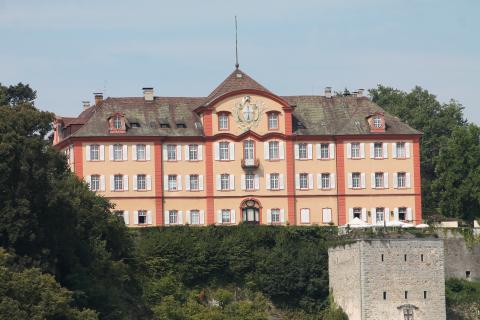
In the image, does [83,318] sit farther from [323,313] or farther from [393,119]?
[393,119]

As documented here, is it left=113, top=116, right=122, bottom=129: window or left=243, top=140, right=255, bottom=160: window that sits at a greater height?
left=113, top=116, right=122, bottom=129: window

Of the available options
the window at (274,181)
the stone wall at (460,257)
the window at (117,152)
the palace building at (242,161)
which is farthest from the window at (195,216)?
Answer: the stone wall at (460,257)

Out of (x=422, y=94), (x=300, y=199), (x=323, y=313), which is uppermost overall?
(x=422, y=94)

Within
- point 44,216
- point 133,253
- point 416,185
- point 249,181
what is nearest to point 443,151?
point 416,185

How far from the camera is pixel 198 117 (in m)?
104

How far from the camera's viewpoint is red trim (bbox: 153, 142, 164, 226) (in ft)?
332

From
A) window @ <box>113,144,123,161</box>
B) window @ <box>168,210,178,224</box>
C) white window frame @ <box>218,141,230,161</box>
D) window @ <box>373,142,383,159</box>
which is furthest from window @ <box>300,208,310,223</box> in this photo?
window @ <box>113,144,123,161</box>

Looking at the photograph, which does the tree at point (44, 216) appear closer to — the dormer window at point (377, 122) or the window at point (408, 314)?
the window at point (408, 314)

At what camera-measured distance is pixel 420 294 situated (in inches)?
3627

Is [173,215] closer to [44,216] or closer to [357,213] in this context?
[357,213]

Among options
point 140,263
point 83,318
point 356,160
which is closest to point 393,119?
point 356,160

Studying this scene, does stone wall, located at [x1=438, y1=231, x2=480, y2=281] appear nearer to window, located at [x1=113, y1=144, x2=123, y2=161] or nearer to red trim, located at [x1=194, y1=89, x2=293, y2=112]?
red trim, located at [x1=194, y1=89, x2=293, y2=112]

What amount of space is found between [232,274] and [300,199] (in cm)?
1020

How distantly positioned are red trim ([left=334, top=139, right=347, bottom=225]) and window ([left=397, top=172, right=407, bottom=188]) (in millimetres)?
3548
